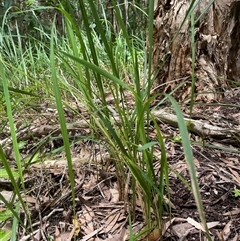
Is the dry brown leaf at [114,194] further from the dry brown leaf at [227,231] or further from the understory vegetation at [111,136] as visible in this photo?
the dry brown leaf at [227,231]

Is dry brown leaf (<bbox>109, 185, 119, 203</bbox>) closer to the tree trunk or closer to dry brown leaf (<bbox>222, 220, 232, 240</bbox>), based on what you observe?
dry brown leaf (<bbox>222, 220, 232, 240</bbox>)

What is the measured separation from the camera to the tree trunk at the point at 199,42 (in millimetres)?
1362

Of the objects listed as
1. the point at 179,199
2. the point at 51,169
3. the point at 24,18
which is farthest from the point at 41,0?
the point at 179,199

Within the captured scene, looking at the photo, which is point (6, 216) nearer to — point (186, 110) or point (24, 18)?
point (186, 110)

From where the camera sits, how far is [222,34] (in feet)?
4.66

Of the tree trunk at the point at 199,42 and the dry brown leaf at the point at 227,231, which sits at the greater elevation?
the tree trunk at the point at 199,42

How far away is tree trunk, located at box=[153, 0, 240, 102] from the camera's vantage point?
1.36 metres

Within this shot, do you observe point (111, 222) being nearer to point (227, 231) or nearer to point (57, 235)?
point (57, 235)

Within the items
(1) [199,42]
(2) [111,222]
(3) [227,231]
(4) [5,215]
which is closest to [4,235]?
(4) [5,215]

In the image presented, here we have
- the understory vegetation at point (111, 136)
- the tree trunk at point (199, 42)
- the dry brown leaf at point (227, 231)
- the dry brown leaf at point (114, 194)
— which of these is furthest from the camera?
the tree trunk at point (199, 42)

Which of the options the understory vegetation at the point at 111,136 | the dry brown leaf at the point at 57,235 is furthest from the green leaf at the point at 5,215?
the dry brown leaf at the point at 57,235

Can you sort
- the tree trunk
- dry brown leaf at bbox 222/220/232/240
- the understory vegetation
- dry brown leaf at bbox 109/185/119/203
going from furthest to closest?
the tree trunk
dry brown leaf at bbox 109/185/119/203
dry brown leaf at bbox 222/220/232/240
the understory vegetation

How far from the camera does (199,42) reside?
4.52 ft

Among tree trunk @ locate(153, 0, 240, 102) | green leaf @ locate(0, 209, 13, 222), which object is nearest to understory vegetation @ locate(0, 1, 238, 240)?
green leaf @ locate(0, 209, 13, 222)
